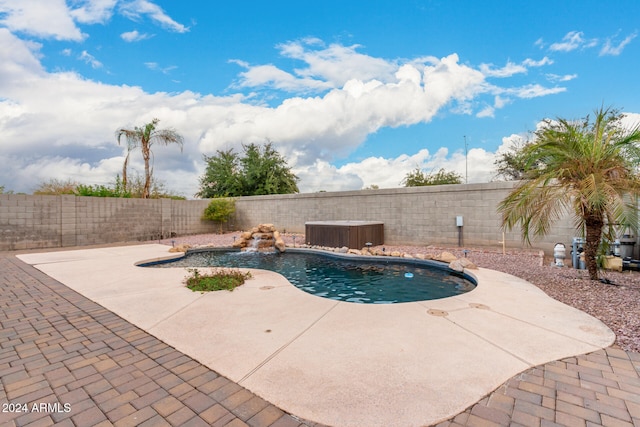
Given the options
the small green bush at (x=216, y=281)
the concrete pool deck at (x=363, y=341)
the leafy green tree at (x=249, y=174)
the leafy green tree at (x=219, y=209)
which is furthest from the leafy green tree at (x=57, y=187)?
the small green bush at (x=216, y=281)

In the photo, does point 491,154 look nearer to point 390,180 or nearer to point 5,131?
point 390,180

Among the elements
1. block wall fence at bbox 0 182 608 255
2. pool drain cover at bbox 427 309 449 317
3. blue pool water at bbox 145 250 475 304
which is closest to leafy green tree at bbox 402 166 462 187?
block wall fence at bbox 0 182 608 255

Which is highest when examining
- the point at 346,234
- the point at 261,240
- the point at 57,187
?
the point at 57,187

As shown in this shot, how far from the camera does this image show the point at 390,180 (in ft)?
73.8

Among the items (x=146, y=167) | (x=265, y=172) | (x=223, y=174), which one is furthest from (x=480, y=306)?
(x=223, y=174)

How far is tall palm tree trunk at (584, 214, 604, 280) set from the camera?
5.01 meters

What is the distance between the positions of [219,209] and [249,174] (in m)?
5.22

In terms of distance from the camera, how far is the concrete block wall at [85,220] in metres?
10.1

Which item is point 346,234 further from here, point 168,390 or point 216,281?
point 168,390

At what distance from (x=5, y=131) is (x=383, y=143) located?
50.4 ft

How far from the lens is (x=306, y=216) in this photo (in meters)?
13.1

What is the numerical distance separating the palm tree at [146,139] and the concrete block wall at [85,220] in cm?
198

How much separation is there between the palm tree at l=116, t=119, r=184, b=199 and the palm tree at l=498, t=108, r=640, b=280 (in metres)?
14.8

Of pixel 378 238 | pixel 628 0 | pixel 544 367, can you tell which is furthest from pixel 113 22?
pixel 628 0
